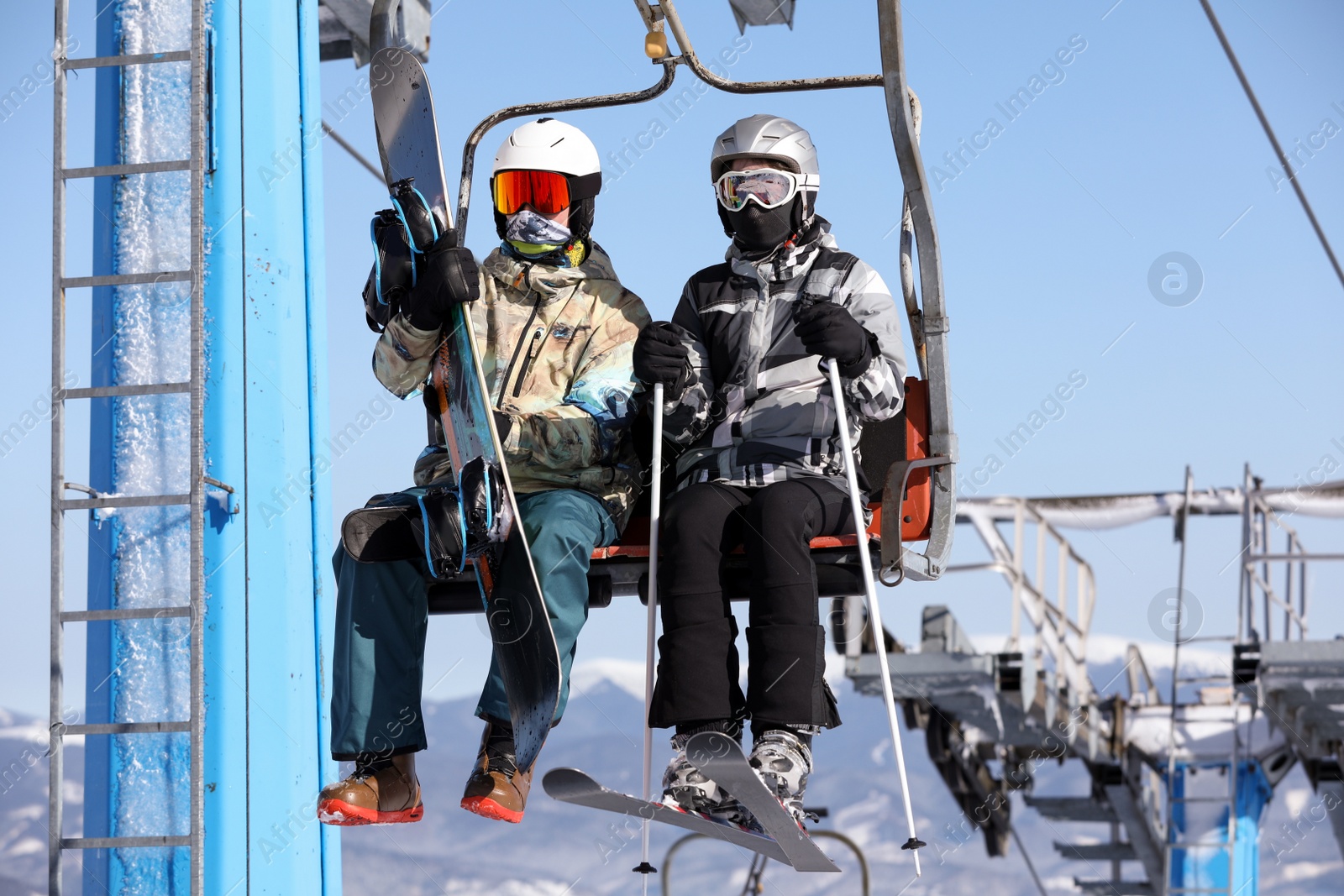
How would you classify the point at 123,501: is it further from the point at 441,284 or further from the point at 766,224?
the point at 766,224

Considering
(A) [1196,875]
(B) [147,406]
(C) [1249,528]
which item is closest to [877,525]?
(B) [147,406]

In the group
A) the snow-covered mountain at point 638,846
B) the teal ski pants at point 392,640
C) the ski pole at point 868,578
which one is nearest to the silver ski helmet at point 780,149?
the ski pole at point 868,578

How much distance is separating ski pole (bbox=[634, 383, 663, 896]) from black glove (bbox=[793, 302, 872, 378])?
0.36 m

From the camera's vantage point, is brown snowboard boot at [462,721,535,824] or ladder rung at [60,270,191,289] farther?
ladder rung at [60,270,191,289]

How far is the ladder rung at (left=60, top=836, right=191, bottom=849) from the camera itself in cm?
432

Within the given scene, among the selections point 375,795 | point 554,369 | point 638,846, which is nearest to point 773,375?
point 554,369

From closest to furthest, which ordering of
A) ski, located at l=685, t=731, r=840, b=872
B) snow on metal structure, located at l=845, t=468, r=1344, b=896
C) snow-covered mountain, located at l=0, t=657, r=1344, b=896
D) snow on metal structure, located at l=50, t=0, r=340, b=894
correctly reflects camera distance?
ski, located at l=685, t=731, r=840, b=872
snow on metal structure, located at l=50, t=0, r=340, b=894
snow on metal structure, located at l=845, t=468, r=1344, b=896
snow-covered mountain, located at l=0, t=657, r=1344, b=896

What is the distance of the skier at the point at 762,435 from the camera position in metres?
3.61

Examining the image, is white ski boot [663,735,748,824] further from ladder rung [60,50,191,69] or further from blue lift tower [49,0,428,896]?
ladder rung [60,50,191,69]

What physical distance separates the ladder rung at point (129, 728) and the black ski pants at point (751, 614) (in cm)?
148

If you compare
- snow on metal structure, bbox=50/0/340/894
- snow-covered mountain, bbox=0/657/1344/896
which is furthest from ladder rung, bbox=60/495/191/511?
snow-covered mountain, bbox=0/657/1344/896

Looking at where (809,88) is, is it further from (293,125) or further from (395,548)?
(293,125)

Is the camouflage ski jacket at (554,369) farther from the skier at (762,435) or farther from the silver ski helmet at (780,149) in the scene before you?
the silver ski helmet at (780,149)

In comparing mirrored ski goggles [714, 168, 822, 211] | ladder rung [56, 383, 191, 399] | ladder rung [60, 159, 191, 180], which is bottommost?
ladder rung [56, 383, 191, 399]
